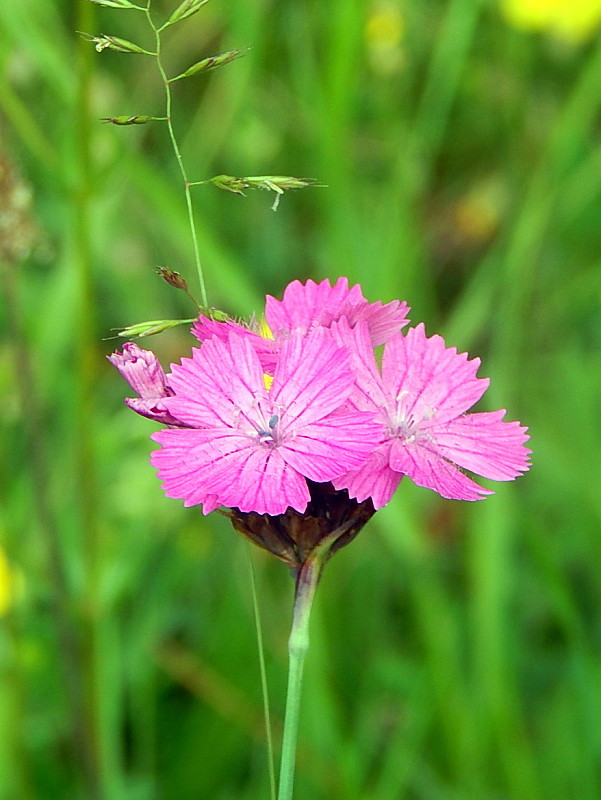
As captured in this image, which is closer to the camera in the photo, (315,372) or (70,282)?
(315,372)

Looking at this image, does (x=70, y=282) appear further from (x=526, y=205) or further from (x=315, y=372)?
(x=315, y=372)

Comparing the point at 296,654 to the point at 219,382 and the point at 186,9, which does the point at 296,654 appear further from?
the point at 186,9

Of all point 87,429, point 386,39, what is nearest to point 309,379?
point 87,429

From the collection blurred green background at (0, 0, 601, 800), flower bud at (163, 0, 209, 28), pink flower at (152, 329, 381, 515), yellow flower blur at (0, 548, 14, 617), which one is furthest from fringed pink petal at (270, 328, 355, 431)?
yellow flower blur at (0, 548, 14, 617)

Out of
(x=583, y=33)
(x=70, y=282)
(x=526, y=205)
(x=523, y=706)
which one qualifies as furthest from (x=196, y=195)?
(x=523, y=706)

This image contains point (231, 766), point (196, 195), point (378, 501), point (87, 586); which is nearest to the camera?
point (378, 501)

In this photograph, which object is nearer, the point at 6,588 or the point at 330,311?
the point at 330,311

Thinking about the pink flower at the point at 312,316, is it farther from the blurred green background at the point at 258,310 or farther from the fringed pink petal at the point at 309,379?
the blurred green background at the point at 258,310
